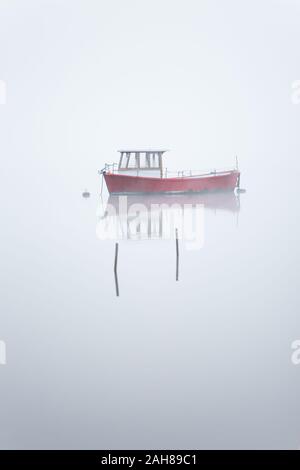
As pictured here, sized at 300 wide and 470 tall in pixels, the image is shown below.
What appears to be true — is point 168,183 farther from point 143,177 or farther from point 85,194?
point 85,194

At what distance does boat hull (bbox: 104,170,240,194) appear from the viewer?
17.6 m

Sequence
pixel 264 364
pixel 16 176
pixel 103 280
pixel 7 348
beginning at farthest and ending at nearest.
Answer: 1. pixel 16 176
2. pixel 103 280
3. pixel 7 348
4. pixel 264 364

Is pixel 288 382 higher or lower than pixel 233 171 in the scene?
lower

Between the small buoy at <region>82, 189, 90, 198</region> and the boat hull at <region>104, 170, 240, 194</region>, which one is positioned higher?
the boat hull at <region>104, 170, 240, 194</region>

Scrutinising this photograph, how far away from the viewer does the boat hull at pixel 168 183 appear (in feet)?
57.7

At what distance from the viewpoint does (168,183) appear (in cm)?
1791

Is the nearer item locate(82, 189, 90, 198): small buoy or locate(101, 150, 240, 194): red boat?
locate(101, 150, 240, 194): red boat

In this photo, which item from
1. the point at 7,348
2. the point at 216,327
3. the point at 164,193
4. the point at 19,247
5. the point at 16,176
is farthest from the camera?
the point at 16,176

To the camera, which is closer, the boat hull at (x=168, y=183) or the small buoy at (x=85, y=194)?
the boat hull at (x=168, y=183)

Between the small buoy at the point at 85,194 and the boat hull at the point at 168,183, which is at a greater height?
the boat hull at the point at 168,183

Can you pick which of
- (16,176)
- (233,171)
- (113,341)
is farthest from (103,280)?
(16,176)

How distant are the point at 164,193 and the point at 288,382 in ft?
42.2

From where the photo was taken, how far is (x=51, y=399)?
593 centimetres

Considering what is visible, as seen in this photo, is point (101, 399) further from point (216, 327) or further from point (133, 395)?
point (216, 327)
